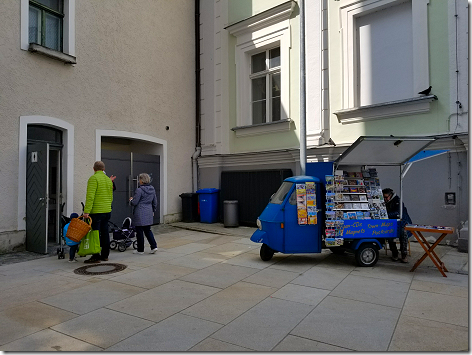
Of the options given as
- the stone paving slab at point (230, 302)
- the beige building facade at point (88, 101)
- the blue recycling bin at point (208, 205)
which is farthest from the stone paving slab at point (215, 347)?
the blue recycling bin at point (208, 205)

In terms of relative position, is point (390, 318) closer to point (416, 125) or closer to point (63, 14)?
point (416, 125)

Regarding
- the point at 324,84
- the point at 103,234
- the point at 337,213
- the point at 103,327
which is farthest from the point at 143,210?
the point at 324,84

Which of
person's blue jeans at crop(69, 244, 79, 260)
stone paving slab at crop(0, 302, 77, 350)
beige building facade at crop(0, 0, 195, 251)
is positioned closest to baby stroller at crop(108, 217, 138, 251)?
person's blue jeans at crop(69, 244, 79, 260)

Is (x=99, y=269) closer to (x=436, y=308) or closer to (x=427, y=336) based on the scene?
(x=427, y=336)

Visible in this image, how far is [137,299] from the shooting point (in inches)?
184

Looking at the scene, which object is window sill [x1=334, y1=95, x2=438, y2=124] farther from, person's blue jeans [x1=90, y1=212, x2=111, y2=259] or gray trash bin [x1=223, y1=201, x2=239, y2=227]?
person's blue jeans [x1=90, y1=212, x2=111, y2=259]

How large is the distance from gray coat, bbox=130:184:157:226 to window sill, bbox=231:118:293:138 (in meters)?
4.84

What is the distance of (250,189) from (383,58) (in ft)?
16.6

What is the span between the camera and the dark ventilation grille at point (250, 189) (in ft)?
34.8

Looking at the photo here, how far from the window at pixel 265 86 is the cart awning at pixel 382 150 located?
16.0 feet

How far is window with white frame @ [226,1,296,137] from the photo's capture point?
10.7 meters

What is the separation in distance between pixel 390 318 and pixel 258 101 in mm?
8716

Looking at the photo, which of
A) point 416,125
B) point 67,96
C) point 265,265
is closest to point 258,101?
point 416,125

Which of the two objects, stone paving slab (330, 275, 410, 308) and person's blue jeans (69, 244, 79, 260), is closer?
stone paving slab (330, 275, 410, 308)
